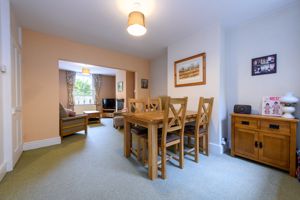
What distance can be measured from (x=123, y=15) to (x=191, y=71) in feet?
5.88

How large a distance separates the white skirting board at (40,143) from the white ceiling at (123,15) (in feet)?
7.78

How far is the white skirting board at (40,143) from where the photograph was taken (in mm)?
2767

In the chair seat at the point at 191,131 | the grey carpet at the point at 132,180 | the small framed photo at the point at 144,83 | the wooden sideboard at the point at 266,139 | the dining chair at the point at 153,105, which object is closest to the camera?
the grey carpet at the point at 132,180

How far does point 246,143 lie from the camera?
2252mm

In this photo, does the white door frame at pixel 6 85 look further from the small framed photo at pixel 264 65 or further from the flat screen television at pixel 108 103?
the flat screen television at pixel 108 103

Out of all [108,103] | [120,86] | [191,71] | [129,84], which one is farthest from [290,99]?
[108,103]

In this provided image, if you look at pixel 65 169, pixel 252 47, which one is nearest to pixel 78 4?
pixel 65 169

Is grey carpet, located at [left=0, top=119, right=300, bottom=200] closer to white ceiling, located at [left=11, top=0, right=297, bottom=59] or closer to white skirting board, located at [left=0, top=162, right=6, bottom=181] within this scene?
white skirting board, located at [left=0, top=162, right=6, bottom=181]

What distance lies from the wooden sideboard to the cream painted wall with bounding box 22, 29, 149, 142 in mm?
3781

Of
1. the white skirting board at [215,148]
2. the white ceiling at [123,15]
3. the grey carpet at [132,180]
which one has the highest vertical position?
the white ceiling at [123,15]

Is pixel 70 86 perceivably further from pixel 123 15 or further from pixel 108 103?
pixel 123 15

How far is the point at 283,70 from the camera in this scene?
2.19 m

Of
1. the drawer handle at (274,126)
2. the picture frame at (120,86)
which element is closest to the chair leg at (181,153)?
the drawer handle at (274,126)

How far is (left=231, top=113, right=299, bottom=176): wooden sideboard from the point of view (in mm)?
1831
